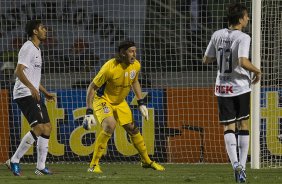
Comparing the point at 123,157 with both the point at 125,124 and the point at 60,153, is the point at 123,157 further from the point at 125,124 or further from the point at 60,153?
the point at 125,124

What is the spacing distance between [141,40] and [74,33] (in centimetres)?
127

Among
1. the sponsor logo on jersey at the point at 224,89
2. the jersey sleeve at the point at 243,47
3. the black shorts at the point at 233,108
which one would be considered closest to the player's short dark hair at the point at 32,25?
the sponsor logo on jersey at the point at 224,89

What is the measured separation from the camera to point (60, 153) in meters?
14.6

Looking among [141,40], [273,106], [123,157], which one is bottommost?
[123,157]

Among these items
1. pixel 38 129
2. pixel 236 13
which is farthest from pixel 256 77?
pixel 38 129

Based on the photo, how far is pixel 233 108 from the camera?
31.8 feet

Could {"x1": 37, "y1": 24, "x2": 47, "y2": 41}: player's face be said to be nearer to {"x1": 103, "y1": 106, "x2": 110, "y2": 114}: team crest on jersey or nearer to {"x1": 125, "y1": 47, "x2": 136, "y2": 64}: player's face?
{"x1": 125, "y1": 47, "x2": 136, "y2": 64}: player's face

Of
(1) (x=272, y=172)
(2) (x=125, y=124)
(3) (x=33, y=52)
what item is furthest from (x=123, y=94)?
(1) (x=272, y=172)

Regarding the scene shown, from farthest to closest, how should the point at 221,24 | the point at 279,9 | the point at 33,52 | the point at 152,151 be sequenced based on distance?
the point at 221,24, the point at 152,151, the point at 279,9, the point at 33,52

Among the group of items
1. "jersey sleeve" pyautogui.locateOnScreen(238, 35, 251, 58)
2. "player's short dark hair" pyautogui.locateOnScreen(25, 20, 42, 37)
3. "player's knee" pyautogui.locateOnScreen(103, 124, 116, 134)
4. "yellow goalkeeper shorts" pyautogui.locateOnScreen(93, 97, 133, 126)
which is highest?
"player's short dark hair" pyautogui.locateOnScreen(25, 20, 42, 37)

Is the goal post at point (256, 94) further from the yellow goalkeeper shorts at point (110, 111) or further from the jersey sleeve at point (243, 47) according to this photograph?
the jersey sleeve at point (243, 47)

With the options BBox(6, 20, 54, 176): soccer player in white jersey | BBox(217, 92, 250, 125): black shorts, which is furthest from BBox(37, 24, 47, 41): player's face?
BBox(217, 92, 250, 125): black shorts

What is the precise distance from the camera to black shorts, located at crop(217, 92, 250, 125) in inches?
381

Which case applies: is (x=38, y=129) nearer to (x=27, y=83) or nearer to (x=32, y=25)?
(x=27, y=83)
